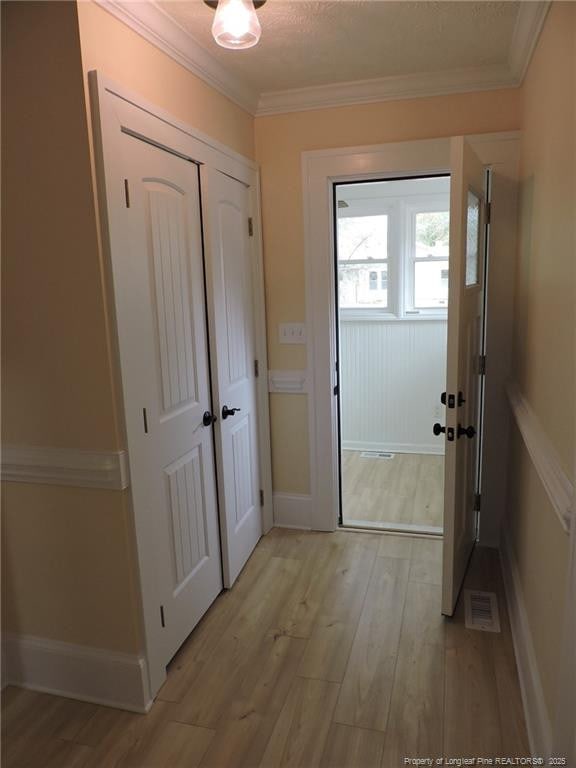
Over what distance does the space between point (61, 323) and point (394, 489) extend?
2707 mm

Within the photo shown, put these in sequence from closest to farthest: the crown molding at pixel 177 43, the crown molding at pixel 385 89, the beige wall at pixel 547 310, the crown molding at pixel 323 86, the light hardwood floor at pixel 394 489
→ the beige wall at pixel 547 310, the crown molding at pixel 177 43, the crown molding at pixel 323 86, the crown molding at pixel 385 89, the light hardwood floor at pixel 394 489

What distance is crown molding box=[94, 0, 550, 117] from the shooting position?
1.81 meters

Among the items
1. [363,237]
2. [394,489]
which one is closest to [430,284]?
[363,237]

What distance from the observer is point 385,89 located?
8.58ft

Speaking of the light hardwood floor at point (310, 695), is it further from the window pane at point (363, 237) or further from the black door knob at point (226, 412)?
the window pane at point (363, 237)

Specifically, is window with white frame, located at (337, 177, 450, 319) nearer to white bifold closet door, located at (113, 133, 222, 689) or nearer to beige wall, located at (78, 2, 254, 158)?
beige wall, located at (78, 2, 254, 158)

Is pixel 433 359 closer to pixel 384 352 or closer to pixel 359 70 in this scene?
pixel 384 352

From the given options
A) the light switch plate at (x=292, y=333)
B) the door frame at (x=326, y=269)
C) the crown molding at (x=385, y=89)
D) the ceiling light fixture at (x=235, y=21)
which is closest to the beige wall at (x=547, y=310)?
the crown molding at (x=385, y=89)

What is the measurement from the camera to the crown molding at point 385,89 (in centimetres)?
250

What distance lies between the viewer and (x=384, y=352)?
4434 mm

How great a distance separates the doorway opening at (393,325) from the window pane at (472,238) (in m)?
1.73

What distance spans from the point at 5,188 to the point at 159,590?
4.85ft

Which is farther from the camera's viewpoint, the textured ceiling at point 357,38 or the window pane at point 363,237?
the window pane at point 363,237

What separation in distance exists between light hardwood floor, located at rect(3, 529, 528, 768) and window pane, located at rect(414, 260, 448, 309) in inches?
93.2
